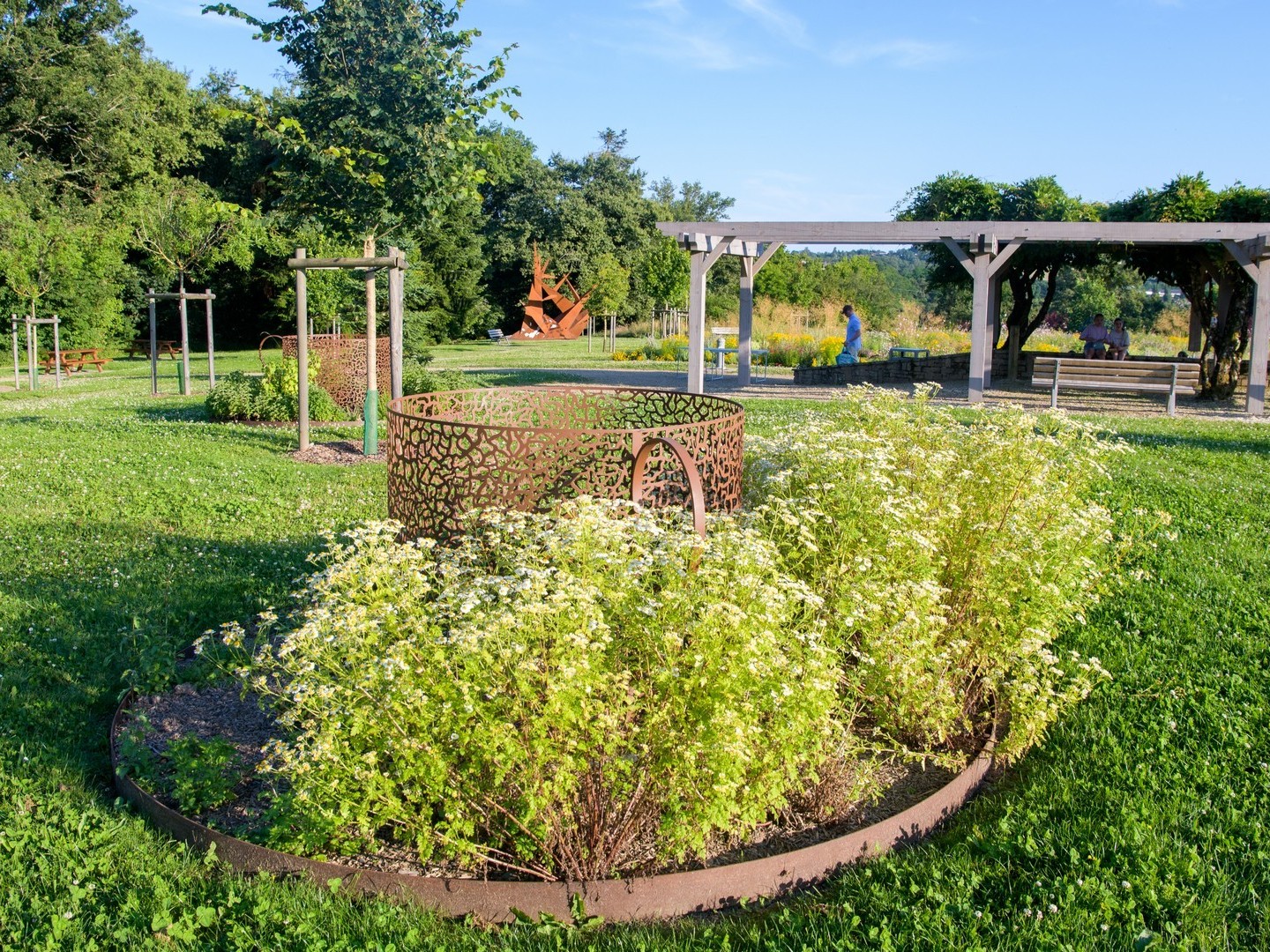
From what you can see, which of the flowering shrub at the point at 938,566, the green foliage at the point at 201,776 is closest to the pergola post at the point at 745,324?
the flowering shrub at the point at 938,566

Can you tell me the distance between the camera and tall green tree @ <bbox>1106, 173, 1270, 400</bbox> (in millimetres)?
16969

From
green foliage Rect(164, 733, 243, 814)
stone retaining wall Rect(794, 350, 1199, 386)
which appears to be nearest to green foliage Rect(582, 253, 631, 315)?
stone retaining wall Rect(794, 350, 1199, 386)

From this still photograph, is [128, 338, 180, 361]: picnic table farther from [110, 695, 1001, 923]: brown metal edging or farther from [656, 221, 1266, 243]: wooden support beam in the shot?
[110, 695, 1001, 923]: brown metal edging

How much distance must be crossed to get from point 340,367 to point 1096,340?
13819mm

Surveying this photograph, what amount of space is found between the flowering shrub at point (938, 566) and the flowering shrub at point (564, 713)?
0.51 m

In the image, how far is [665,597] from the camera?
3037 millimetres

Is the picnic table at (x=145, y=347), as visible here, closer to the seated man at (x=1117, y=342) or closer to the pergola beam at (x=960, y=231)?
the pergola beam at (x=960, y=231)

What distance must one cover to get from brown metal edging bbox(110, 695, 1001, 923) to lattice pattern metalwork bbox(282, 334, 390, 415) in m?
11.5

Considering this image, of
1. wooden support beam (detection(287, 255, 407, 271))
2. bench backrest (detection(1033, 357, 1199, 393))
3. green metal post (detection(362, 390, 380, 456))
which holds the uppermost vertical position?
wooden support beam (detection(287, 255, 407, 271))

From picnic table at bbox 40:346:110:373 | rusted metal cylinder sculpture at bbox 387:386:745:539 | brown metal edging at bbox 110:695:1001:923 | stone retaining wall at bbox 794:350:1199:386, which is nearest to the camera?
brown metal edging at bbox 110:695:1001:923

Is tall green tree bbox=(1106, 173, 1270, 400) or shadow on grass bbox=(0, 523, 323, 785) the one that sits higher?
tall green tree bbox=(1106, 173, 1270, 400)

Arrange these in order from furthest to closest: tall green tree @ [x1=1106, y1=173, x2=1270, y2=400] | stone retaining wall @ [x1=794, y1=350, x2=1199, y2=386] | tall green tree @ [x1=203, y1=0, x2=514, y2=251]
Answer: stone retaining wall @ [x1=794, y1=350, x2=1199, y2=386]
tall green tree @ [x1=1106, y1=173, x2=1270, y2=400]
tall green tree @ [x1=203, y1=0, x2=514, y2=251]

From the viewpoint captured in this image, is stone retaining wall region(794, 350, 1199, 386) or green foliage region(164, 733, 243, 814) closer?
green foliage region(164, 733, 243, 814)

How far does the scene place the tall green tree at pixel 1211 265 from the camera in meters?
17.0
